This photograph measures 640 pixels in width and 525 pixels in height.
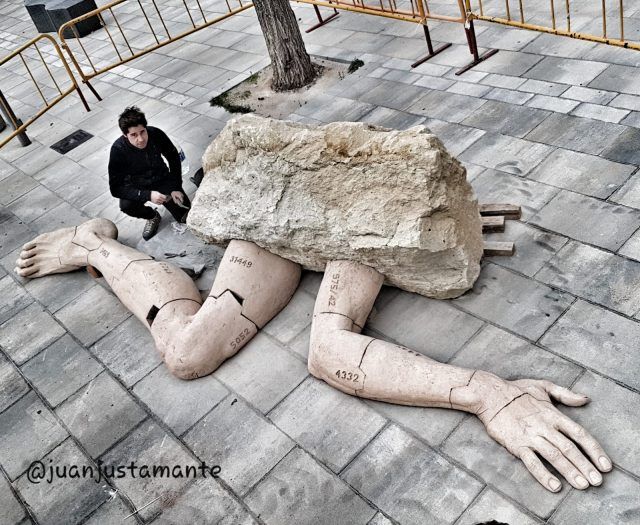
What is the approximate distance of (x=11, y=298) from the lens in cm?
623

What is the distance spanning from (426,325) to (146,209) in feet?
10.3

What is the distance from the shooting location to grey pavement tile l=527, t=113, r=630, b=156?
18.5 feet

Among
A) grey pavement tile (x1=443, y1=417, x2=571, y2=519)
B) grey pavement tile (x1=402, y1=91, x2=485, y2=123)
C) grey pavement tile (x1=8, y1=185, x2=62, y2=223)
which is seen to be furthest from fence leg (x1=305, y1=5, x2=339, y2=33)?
grey pavement tile (x1=443, y1=417, x2=571, y2=519)

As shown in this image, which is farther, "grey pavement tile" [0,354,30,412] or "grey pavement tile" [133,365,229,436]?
"grey pavement tile" [0,354,30,412]

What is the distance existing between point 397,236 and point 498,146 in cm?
235

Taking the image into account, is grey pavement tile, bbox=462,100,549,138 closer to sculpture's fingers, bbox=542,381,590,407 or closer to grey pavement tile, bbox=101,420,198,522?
sculpture's fingers, bbox=542,381,590,407

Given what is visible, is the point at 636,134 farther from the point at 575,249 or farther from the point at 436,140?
the point at 436,140

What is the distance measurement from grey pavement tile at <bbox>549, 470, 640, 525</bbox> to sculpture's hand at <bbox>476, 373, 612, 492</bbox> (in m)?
0.07

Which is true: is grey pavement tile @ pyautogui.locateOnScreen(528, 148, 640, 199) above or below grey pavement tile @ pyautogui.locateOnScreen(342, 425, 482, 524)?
above

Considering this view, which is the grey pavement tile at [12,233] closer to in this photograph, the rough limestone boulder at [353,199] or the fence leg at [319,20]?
the rough limestone boulder at [353,199]

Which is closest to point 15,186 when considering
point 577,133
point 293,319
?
point 293,319

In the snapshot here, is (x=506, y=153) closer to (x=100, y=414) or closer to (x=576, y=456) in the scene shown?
(x=576, y=456)

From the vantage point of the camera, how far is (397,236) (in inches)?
165

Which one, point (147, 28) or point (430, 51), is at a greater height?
point (147, 28)
